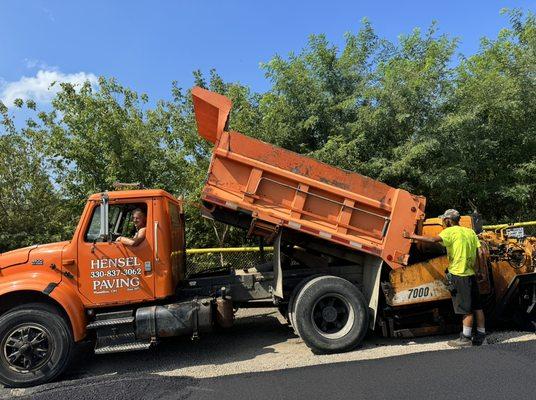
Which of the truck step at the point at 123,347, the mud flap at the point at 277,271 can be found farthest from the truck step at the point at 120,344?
the mud flap at the point at 277,271

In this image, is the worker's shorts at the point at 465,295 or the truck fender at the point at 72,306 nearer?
the truck fender at the point at 72,306

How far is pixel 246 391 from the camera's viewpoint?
470 centimetres

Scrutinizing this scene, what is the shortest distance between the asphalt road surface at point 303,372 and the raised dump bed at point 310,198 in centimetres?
132

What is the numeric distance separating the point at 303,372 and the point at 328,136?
23.6ft

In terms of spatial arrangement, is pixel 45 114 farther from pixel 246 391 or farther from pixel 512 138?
pixel 512 138

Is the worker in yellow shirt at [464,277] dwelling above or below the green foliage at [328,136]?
below

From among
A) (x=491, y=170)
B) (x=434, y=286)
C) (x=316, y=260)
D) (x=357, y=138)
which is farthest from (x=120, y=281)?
(x=491, y=170)

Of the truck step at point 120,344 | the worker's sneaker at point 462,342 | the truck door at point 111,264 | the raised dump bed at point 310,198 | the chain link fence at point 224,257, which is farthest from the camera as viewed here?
the chain link fence at point 224,257

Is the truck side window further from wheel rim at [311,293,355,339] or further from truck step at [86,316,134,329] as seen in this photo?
wheel rim at [311,293,355,339]

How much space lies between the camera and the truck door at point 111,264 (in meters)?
5.71

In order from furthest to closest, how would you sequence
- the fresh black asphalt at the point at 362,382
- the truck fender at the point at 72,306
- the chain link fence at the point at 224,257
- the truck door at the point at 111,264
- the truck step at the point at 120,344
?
the chain link fence at the point at 224,257
the truck door at the point at 111,264
the truck step at the point at 120,344
the truck fender at the point at 72,306
the fresh black asphalt at the point at 362,382

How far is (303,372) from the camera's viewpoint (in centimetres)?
516

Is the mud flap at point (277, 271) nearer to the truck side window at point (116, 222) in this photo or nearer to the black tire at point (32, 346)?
the truck side window at point (116, 222)

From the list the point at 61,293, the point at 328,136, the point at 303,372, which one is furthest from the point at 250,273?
the point at 328,136
